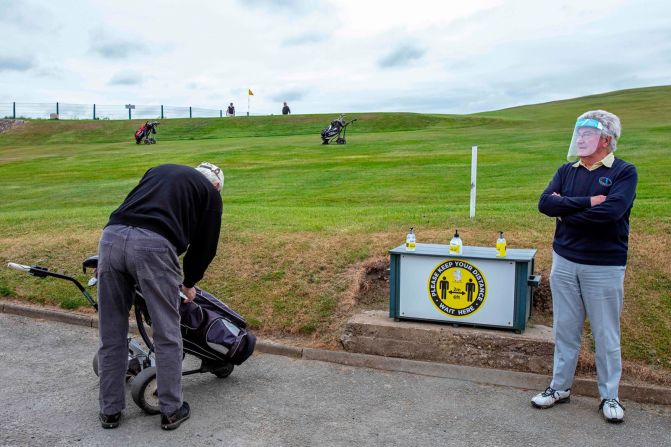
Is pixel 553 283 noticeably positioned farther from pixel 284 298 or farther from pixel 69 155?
pixel 69 155

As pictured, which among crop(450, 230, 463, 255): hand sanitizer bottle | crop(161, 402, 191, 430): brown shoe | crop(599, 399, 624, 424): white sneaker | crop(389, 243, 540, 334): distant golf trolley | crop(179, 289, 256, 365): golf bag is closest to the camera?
crop(161, 402, 191, 430): brown shoe

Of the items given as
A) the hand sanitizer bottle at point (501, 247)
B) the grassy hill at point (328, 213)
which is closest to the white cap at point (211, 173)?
the grassy hill at point (328, 213)

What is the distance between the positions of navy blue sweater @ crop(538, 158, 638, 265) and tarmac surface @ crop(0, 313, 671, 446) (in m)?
1.15

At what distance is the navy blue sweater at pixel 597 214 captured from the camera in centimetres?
424

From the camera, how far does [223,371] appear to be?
5.12 meters

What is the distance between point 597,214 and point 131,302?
3178mm

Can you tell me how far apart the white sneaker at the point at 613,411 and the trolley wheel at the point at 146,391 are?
3068mm

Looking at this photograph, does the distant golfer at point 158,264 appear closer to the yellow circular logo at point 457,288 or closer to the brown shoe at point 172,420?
the brown shoe at point 172,420

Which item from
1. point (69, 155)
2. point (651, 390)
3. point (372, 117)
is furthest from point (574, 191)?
point (372, 117)

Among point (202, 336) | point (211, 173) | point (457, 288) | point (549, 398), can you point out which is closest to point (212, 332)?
point (202, 336)

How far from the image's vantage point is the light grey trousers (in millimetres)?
4352

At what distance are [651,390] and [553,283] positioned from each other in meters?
1.12

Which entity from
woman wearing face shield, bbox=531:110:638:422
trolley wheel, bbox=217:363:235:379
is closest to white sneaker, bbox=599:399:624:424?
woman wearing face shield, bbox=531:110:638:422

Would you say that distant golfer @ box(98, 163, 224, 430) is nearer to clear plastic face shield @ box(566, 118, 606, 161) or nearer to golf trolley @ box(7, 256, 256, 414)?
golf trolley @ box(7, 256, 256, 414)
